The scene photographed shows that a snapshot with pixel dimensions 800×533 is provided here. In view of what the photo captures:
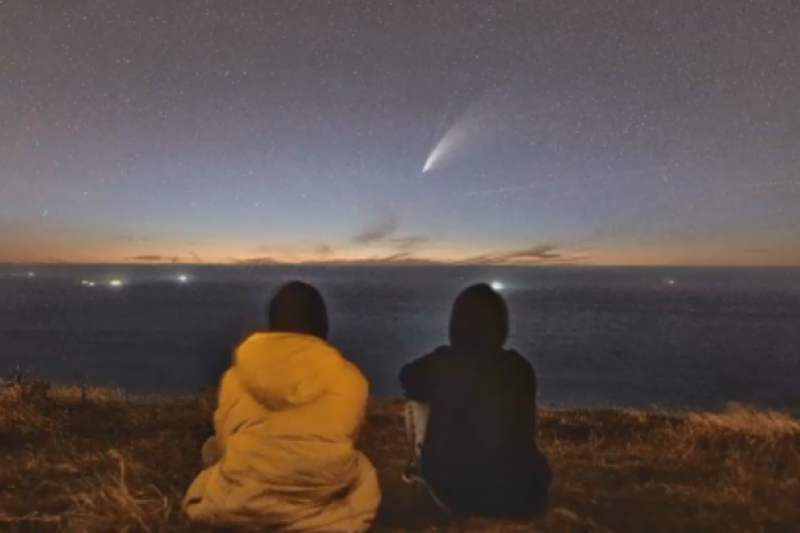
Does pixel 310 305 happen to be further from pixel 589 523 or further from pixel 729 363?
pixel 729 363

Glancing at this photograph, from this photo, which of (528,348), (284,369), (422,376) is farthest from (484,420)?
(528,348)

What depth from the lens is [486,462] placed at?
459cm

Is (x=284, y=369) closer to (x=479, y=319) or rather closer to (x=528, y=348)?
(x=479, y=319)

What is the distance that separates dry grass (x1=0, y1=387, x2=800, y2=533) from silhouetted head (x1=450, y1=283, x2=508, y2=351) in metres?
1.24

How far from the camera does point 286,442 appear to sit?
3699mm

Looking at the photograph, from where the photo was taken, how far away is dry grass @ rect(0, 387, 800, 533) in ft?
15.8

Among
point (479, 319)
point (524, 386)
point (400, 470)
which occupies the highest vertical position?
point (479, 319)

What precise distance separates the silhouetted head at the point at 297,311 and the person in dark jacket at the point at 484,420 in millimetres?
875

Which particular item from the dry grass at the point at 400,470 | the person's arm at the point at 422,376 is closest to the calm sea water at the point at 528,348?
the dry grass at the point at 400,470

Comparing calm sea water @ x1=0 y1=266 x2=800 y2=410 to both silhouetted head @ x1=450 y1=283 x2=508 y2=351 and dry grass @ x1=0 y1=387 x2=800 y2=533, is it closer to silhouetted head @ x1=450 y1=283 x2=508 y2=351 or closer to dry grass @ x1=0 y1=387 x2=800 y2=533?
dry grass @ x1=0 y1=387 x2=800 y2=533

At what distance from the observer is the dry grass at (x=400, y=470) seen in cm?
482

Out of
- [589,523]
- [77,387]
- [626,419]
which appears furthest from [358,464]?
[77,387]

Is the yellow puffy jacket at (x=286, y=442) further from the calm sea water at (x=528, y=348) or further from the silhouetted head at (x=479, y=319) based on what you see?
the calm sea water at (x=528, y=348)

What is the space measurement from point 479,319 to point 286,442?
155cm
